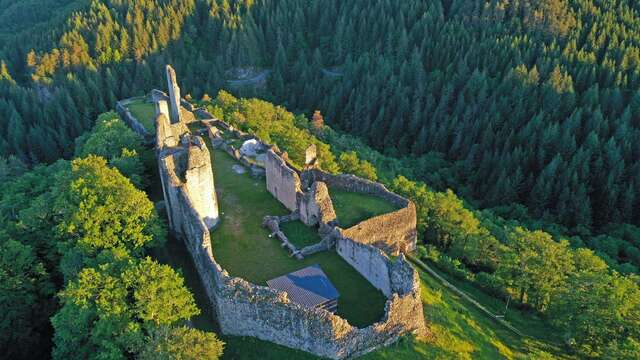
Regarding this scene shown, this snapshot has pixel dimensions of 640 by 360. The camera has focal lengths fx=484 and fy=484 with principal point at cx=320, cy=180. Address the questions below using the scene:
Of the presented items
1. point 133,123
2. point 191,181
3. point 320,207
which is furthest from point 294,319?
point 133,123

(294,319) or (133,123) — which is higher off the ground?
(294,319)

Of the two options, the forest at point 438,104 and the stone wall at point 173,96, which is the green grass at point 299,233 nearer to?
the forest at point 438,104

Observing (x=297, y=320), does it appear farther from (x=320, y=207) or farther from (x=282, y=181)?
(x=282, y=181)

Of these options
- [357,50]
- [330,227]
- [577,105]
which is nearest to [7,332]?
[330,227]

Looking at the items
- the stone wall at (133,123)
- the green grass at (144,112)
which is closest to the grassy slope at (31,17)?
the green grass at (144,112)

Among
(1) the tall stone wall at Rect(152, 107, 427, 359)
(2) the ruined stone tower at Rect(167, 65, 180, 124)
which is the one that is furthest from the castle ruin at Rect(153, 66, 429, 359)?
(2) the ruined stone tower at Rect(167, 65, 180, 124)

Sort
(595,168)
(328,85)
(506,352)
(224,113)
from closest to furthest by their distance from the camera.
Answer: (506,352), (224,113), (595,168), (328,85)

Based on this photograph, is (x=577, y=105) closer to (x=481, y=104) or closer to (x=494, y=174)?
(x=481, y=104)
